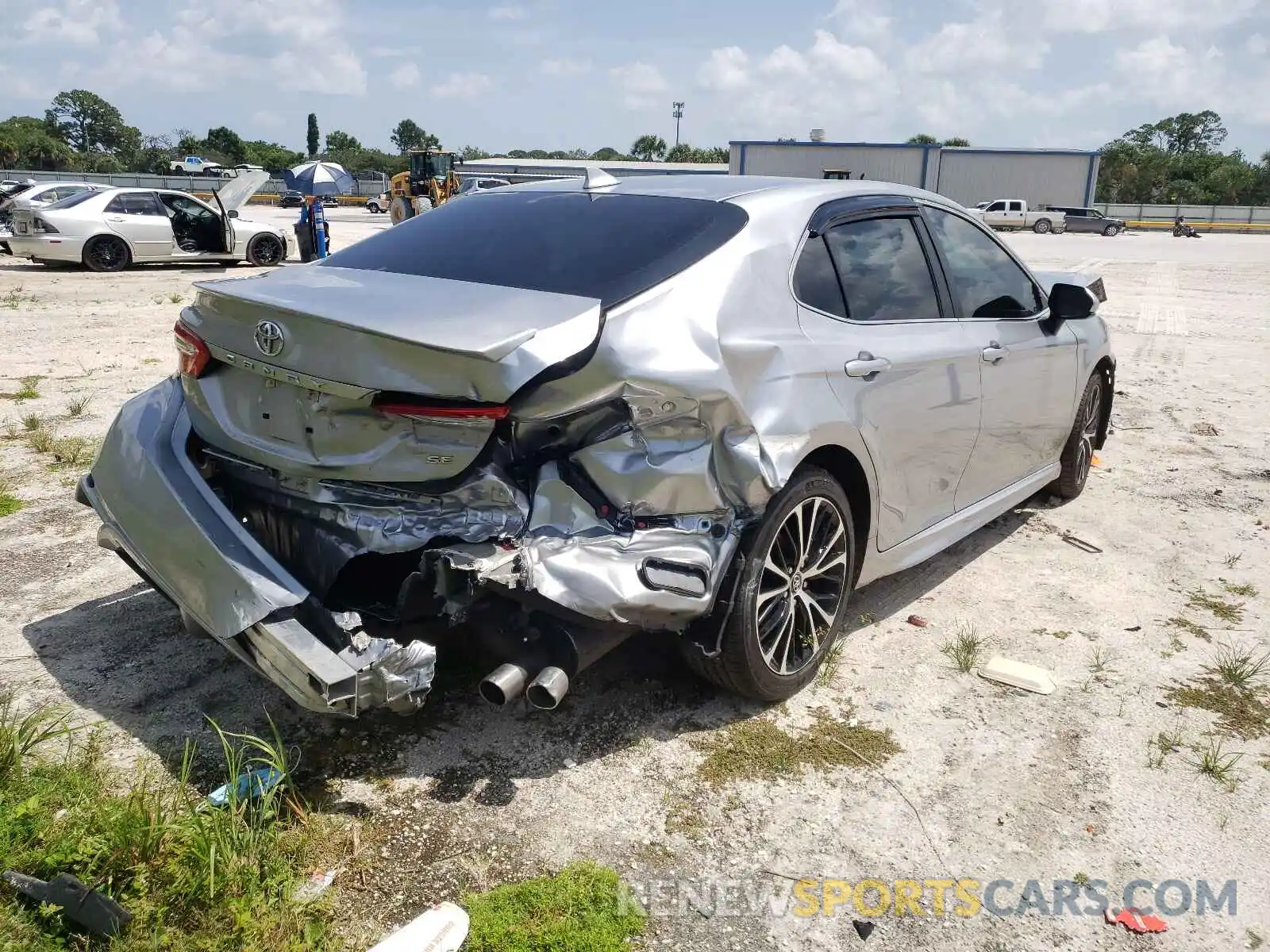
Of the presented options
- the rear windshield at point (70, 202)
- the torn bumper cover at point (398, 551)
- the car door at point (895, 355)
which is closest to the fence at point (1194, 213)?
the rear windshield at point (70, 202)

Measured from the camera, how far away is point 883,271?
379 cm

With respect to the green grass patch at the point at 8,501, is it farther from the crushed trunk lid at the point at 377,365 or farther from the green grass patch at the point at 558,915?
the green grass patch at the point at 558,915

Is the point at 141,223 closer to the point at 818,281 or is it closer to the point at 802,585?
the point at 818,281

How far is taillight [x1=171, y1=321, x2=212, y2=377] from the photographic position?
3246mm

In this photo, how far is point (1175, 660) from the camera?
383 cm

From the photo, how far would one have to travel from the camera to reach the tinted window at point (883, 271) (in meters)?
3.60

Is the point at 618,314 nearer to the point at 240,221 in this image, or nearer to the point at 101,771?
the point at 101,771

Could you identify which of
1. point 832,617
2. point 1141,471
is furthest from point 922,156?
point 832,617

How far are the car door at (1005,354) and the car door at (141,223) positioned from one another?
16542mm

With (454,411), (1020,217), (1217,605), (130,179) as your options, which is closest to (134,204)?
(454,411)

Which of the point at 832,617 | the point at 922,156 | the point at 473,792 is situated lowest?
the point at 473,792

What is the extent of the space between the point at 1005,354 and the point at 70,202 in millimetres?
17370

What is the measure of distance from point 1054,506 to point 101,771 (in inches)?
194

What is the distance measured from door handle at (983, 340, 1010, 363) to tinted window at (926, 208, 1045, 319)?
0.50 ft
